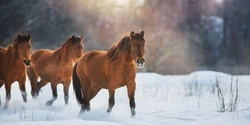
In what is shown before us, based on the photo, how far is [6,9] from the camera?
20828 millimetres

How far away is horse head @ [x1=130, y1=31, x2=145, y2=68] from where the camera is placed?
5.16 m

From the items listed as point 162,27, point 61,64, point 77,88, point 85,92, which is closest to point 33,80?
point 61,64

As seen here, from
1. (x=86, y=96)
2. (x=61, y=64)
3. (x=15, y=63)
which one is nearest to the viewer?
(x=86, y=96)

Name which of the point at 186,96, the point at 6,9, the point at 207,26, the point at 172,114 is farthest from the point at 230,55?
the point at 172,114

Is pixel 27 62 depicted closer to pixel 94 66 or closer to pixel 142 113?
pixel 94 66

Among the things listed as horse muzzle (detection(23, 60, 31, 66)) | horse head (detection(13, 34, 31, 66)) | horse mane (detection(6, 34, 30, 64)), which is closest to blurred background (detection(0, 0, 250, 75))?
horse mane (detection(6, 34, 30, 64))

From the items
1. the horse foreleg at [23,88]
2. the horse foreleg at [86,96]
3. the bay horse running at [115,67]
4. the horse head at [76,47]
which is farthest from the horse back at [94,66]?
the horse foreleg at [23,88]

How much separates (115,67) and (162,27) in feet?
66.9

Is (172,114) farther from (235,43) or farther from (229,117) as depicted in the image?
(235,43)

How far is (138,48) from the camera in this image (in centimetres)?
528

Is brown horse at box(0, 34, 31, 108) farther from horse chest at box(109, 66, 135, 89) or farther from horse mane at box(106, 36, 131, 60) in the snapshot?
horse chest at box(109, 66, 135, 89)

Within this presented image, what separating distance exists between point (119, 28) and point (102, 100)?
17.4 m

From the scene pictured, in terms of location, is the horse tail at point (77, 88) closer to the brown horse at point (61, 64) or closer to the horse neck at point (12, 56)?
the brown horse at point (61, 64)

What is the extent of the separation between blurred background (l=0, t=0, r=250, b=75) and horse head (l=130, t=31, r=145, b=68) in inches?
669
